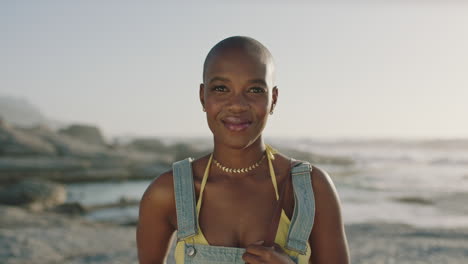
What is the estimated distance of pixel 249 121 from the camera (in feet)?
6.30

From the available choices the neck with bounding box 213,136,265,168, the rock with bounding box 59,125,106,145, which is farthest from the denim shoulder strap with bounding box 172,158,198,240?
the rock with bounding box 59,125,106,145

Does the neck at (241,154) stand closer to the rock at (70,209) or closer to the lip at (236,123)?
the lip at (236,123)

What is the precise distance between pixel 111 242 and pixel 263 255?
6703 mm

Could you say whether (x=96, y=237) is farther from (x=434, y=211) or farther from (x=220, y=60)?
(x=434, y=211)

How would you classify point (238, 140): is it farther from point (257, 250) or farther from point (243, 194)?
point (257, 250)

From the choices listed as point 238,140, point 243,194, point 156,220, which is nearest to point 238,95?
point 238,140

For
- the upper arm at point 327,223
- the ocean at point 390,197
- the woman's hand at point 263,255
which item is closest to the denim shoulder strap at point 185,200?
the woman's hand at point 263,255

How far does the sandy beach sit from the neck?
16.1ft

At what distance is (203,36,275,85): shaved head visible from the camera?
6.31 feet

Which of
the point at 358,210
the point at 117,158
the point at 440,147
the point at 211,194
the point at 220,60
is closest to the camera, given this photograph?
the point at 220,60

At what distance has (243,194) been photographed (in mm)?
2037

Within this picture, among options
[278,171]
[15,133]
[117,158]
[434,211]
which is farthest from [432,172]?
[278,171]

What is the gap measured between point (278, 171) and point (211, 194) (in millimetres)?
318

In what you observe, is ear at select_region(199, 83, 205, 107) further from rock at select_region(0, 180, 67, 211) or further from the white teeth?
rock at select_region(0, 180, 67, 211)
